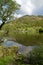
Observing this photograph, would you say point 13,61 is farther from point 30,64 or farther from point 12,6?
point 12,6

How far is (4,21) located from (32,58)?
39437mm

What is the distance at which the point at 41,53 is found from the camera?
19031 millimetres

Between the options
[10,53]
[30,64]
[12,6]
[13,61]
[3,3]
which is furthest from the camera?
[12,6]

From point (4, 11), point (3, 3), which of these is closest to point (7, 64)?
point (3, 3)

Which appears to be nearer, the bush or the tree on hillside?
the bush

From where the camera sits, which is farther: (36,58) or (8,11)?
(8,11)

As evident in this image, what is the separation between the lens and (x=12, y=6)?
56375 millimetres

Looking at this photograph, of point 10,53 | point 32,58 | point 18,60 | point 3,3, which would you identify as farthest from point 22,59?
point 3,3

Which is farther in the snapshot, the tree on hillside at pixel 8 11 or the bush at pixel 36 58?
the tree on hillside at pixel 8 11

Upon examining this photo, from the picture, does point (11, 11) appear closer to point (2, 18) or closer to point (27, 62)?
point (2, 18)

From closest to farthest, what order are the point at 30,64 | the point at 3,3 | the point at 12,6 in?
the point at 30,64 < the point at 3,3 < the point at 12,6

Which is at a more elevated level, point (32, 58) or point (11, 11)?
point (11, 11)

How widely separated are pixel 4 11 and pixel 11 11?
1.85m

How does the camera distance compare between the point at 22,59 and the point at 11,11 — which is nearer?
the point at 22,59
